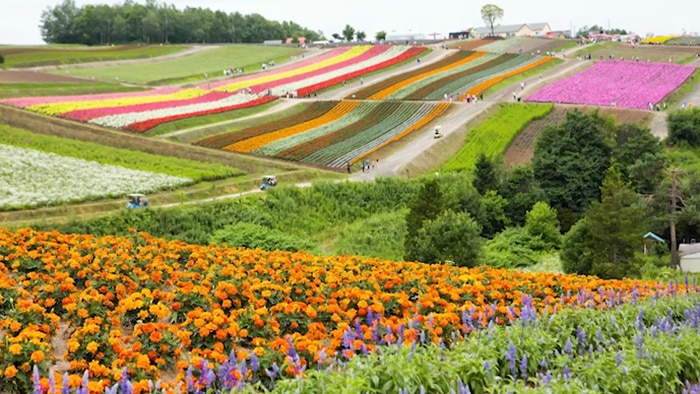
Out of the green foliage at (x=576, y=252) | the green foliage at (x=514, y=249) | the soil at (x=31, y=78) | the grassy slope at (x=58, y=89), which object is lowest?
the green foliage at (x=514, y=249)

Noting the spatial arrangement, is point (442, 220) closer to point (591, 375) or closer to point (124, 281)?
point (124, 281)

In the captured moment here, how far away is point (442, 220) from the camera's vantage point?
25812mm

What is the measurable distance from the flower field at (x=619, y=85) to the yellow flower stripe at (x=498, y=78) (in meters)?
4.89

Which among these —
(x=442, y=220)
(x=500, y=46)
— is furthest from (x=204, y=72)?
(x=442, y=220)

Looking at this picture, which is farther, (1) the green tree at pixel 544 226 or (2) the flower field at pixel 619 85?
(2) the flower field at pixel 619 85

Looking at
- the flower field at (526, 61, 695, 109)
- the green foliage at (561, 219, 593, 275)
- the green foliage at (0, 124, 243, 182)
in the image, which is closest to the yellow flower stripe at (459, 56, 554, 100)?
the flower field at (526, 61, 695, 109)

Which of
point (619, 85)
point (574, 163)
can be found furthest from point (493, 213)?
point (619, 85)

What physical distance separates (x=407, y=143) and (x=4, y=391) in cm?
4553

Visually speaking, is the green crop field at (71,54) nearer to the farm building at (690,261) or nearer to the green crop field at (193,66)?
the green crop field at (193,66)

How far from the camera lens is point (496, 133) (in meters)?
54.8

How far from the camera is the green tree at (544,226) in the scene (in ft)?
119

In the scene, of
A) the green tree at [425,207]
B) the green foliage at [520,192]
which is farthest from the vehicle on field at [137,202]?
the green foliage at [520,192]

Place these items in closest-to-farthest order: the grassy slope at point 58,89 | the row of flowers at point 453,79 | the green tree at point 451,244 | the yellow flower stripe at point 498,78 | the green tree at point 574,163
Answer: the green tree at point 451,244 → the green tree at point 574,163 → the grassy slope at point 58,89 → the yellow flower stripe at point 498,78 → the row of flowers at point 453,79

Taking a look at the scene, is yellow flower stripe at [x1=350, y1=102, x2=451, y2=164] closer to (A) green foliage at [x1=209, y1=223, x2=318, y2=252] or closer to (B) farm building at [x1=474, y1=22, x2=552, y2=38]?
(A) green foliage at [x1=209, y1=223, x2=318, y2=252]
